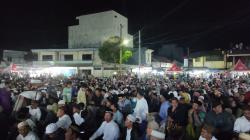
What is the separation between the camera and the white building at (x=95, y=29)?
53.2 m

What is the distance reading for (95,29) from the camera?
178ft

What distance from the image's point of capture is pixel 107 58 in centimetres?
4491

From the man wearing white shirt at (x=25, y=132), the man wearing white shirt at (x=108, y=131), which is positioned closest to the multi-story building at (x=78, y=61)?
the man wearing white shirt at (x=108, y=131)

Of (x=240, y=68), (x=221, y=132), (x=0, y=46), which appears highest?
(x=0, y=46)

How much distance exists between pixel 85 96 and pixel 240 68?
337 inches

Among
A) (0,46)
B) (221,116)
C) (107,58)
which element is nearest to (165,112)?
(221,116)

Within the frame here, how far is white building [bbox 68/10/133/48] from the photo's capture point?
53.2m

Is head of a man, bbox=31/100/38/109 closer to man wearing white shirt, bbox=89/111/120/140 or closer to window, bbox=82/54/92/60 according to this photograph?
man wearing white shirt, bbox=89/111/120/140

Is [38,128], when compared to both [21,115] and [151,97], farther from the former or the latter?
[151,97]

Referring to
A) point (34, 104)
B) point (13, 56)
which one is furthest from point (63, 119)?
point (13, 56)

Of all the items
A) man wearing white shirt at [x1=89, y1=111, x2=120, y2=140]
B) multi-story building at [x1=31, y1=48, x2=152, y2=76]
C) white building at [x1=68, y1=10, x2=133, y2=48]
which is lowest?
man wearing white shirt at [x1=89, y1=111, x2=120, y2=140]

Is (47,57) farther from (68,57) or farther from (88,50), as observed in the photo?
(88,50)

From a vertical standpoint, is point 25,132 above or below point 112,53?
below

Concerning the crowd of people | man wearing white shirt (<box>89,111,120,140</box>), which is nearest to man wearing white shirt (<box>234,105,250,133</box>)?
the crowd of people
